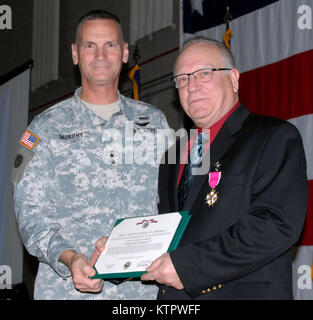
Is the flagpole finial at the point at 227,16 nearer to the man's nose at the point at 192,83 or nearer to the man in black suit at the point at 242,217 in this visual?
the man's nose at the point at 192,83

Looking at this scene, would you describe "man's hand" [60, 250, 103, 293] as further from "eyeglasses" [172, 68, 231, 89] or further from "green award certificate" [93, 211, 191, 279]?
"eyeglasses" [172, 68, 231, 89]

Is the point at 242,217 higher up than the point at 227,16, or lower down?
lower down

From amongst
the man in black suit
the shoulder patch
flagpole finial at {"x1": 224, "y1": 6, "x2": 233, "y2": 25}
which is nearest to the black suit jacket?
the man in black suit

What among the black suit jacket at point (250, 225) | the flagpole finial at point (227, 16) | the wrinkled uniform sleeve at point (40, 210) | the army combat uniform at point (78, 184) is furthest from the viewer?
the flagpole finial at point (227, 16)

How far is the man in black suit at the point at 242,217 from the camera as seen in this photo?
2.27 m

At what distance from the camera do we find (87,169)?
3.05 m

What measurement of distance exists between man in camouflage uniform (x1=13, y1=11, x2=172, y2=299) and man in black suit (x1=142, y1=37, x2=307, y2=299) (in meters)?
0.47

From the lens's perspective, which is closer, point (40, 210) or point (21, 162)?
point (40, 210)

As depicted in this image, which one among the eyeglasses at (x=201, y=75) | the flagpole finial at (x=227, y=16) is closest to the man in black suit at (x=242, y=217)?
the eyeglasses at (x=201, y=75)

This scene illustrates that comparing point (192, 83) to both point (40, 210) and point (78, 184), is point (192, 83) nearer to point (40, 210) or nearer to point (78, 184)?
point (78, 184)

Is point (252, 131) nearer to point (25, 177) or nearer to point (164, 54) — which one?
point (25, 177)

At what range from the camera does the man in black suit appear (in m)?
2.27

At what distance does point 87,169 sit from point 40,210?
0.35 m

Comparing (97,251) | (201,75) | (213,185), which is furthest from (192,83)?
(97,251)
